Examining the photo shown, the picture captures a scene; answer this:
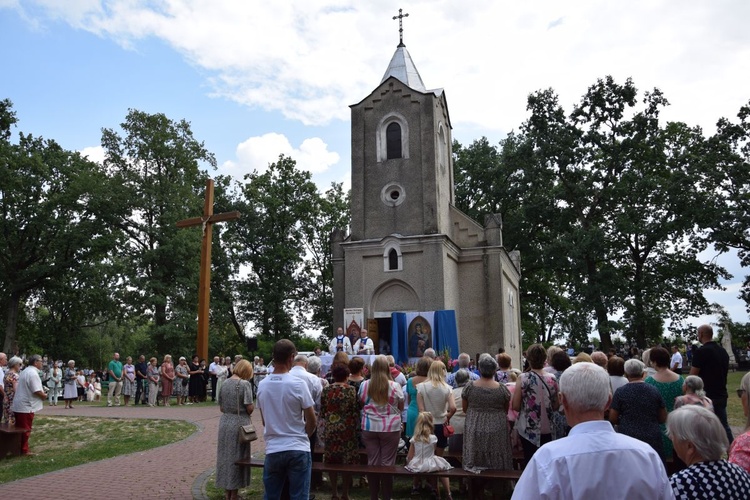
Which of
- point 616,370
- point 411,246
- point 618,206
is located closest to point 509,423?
point 616,370

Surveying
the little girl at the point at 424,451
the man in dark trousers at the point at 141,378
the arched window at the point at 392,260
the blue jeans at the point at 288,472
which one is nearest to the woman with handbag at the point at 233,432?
the blue jeans at the point at 288,472

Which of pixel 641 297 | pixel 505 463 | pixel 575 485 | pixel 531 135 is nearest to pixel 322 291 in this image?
pixel 531 135

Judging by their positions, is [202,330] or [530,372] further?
[202,330]

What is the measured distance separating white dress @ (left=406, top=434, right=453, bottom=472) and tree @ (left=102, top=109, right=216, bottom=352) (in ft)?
93.1

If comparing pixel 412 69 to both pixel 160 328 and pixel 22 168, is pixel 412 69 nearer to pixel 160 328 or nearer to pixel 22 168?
pixel 160 328

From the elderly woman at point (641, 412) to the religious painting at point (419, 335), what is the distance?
53.5ft

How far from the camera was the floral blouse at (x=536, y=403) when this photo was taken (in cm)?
684

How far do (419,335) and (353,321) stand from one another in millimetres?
2622

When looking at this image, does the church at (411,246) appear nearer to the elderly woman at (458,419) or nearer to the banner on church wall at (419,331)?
the banner on church wall at (419,331)

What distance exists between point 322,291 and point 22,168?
19.5 metres

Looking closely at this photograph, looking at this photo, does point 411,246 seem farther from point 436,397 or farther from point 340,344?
point 436,397

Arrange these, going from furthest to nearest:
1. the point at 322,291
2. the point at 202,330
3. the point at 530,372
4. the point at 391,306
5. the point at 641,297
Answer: the point at 322,291
the point at 641,297
the point at 391,306
the point at 202,330
the point at 530,372

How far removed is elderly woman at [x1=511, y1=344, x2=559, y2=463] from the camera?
22.5 ft

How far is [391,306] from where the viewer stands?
2473 centimetres
